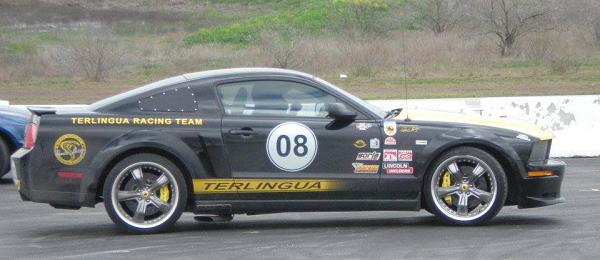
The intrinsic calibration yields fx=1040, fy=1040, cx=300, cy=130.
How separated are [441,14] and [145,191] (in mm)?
36983

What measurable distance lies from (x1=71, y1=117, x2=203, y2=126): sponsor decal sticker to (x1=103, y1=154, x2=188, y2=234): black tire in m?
0.28

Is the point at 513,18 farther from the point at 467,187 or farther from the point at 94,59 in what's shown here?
the point at 467,187

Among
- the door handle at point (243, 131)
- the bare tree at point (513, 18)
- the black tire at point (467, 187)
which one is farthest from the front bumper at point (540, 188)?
the bare tree at point (513, 18)

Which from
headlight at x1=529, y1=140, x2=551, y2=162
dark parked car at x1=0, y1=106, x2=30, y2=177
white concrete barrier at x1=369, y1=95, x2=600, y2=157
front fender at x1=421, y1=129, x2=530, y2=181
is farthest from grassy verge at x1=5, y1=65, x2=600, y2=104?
front fender at x1=421, y1=129, x2=530, y2=181

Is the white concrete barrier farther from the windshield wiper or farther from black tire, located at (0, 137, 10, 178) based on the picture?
the windshield wiper

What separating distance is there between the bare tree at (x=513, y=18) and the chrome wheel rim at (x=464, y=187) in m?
31.4

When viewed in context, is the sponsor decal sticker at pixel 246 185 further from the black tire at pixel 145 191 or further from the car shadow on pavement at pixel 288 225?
the car shadow on pavement at pixel 288 225

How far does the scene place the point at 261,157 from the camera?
8.79 meters

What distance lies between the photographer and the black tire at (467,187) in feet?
29.2

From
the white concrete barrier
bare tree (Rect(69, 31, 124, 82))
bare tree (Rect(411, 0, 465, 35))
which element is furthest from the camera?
bare tree (Rect(411, 0, 465, 35))

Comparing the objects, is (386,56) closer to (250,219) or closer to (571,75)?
(571,75)

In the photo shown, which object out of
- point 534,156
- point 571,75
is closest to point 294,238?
point 534,156

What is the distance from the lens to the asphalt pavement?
8.04 metres

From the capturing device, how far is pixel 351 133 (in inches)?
349
